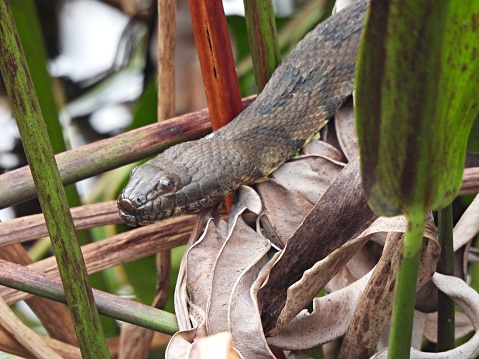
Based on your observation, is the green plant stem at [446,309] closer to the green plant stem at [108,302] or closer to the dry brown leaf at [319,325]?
the dry brown leaf at [319,325]

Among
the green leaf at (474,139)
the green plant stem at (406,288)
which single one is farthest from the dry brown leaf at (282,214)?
the green plant stem at (406,288)

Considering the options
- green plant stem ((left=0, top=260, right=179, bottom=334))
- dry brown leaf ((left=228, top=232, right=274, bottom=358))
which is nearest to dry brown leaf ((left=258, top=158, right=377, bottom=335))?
dry brown leaf ((left=228, top=232, right=274, bottom=358))

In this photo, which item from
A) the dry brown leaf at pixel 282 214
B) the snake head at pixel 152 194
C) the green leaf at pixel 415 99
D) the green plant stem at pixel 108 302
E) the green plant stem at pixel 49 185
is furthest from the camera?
the snake head at pixel 152 194

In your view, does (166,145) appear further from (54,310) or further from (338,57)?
(54,310)

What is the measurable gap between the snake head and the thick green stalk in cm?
29

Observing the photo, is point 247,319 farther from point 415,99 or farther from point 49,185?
point 415,99

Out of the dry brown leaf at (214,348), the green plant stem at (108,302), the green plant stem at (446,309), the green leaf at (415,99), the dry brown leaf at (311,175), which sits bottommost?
the green plant stem at (446,309)

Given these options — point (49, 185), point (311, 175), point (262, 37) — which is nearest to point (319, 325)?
point (311, 175)

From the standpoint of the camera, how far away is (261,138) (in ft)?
5.43

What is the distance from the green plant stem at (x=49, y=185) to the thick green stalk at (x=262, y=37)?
56cm

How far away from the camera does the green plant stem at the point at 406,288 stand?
67 cm

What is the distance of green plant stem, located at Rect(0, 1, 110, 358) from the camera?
0.82m

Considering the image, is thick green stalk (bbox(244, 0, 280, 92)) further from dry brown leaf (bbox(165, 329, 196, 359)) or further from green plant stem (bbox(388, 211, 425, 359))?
green plant stem (bbox(388, 211, 425, 359))

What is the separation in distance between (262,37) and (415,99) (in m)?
0.75
